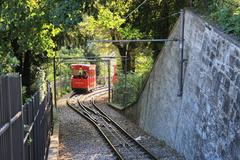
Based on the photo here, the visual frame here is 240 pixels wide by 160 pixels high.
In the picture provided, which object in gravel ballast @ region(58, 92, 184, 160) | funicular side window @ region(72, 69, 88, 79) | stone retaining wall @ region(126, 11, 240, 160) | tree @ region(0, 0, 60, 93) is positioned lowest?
gravel ballast @ region(58, 92, 184, 160)

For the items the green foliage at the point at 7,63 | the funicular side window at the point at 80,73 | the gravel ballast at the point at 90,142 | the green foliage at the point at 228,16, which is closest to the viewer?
the green foliage at the point at 7,63

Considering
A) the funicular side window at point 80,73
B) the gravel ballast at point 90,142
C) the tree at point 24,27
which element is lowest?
the gravel ballast at point 90,142

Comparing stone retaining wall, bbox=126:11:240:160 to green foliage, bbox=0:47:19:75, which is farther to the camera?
green foliage, bbox=0:47:19:75

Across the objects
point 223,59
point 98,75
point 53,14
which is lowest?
point 98,75

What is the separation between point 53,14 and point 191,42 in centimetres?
434

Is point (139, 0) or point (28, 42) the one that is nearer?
point (28, 42)

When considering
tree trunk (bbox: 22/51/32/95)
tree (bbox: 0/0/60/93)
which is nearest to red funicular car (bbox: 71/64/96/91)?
tree trunk (bbox: 22/51/32/95)

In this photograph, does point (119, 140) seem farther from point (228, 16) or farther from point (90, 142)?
point (228, 16)

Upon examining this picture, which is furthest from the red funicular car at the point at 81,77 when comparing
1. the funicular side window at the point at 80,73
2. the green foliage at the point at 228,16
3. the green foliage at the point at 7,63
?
the green foliage at the point at 228,16

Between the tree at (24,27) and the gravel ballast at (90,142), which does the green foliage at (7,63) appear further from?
the gravel ballast at (90,142)

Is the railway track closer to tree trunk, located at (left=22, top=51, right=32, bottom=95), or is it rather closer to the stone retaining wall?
the stone retaining wall

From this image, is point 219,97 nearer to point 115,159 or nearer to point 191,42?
point 191,42

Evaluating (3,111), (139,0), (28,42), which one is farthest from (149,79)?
(3,111)

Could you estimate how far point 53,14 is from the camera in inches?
535
